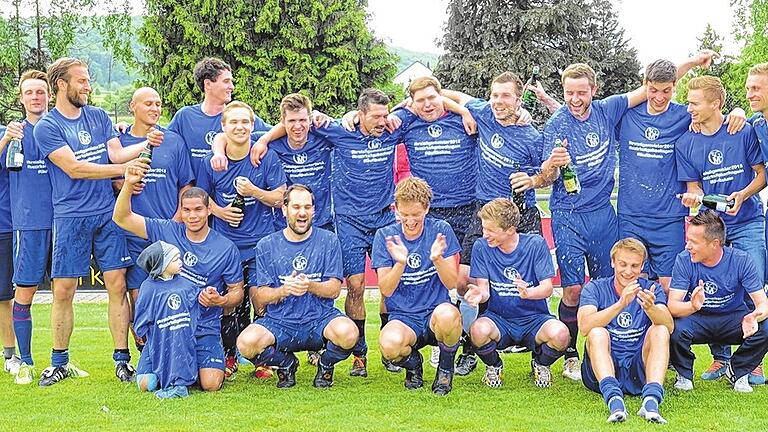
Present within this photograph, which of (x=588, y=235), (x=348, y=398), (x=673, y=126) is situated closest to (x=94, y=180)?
(x=348, y=398)

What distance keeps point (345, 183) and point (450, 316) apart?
60.3 inches

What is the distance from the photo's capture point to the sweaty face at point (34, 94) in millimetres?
6566

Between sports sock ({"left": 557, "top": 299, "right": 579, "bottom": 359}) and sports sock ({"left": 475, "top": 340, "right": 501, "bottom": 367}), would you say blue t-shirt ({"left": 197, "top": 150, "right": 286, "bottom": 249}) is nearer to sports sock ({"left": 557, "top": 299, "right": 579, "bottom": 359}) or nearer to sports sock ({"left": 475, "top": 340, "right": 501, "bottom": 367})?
sports sock ({"left": 475, "top": 340, "right": 501, "bottom": 367})

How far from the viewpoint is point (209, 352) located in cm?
620

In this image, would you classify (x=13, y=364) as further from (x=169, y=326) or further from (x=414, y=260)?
(x=414, y=260)

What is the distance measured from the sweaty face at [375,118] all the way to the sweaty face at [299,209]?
2.90 feet

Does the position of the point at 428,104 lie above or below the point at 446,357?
above

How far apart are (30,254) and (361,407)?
2805 mm

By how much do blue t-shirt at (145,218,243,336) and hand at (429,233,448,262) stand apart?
4.76 feet

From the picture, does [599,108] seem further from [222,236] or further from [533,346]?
[222,236]

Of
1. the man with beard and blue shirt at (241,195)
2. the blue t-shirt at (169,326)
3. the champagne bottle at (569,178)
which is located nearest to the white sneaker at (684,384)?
the champagne bottle at (569,178)

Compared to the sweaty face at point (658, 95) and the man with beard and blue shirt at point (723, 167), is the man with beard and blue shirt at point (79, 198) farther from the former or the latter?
the man with beard and blue shirt at point (723, 167)

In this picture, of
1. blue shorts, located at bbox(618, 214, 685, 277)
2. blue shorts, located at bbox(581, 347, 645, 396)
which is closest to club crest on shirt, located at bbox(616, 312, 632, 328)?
blue shorts, located at bbox(581, 347, 645, 396)

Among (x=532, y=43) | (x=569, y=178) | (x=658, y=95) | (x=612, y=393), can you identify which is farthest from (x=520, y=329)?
(x=532, y=43)
